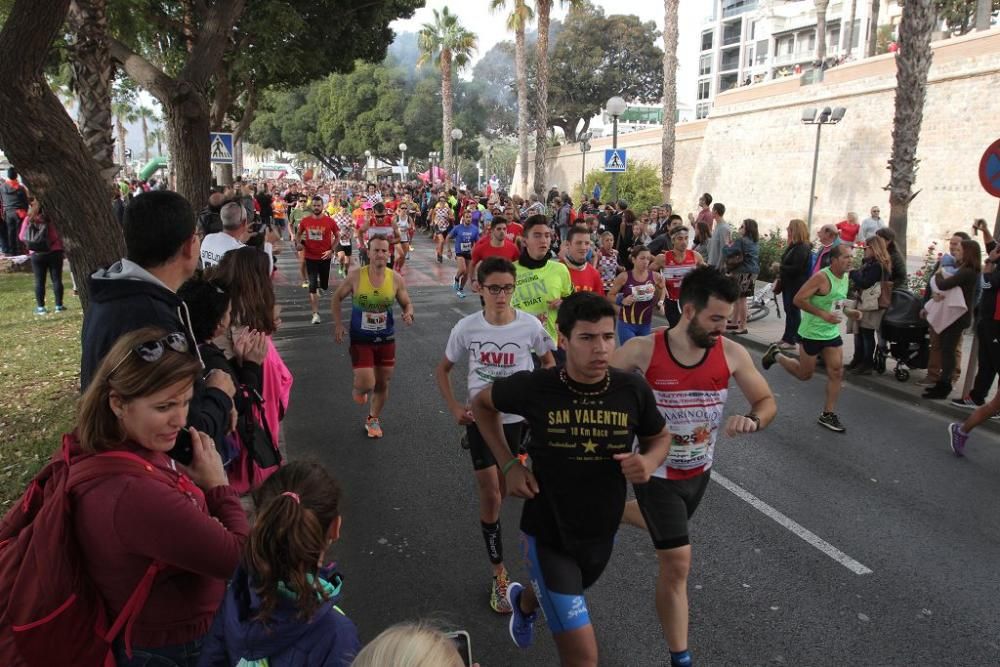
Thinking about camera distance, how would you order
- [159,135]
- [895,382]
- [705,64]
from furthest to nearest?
[159,135]
[705,64]
[895,382]

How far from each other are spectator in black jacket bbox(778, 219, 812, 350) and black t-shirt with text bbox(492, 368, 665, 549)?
7.97 metres

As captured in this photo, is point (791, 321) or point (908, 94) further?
point (908, 94)

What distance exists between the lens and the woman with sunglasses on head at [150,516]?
6.22 feet

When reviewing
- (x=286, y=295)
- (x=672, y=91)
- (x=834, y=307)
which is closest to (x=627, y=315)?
(x=834, y=307)

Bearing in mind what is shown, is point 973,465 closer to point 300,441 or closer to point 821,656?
point 821,656

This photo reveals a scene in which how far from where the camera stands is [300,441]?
693 cm

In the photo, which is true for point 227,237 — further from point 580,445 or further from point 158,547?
point 158,547

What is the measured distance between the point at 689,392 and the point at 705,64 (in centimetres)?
9434

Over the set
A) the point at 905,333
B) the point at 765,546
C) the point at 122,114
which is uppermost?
the point at 122,114

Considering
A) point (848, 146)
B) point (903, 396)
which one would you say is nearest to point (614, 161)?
point (903, 396)

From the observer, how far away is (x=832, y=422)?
731 centimetres

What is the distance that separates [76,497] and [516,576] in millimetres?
3111

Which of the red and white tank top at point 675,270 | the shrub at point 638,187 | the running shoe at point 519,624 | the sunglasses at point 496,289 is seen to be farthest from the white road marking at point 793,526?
the shrub at point 638,187

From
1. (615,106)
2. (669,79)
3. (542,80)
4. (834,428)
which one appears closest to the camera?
(834,428)
